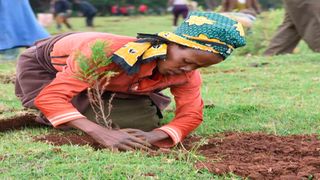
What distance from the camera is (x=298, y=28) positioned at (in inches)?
344

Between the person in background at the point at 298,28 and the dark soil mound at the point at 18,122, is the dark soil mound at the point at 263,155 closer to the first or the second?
the dark soil mound at the point at 18,122

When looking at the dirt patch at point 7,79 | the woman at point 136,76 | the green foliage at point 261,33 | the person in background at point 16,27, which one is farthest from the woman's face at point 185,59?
the green foliage at point 261,33

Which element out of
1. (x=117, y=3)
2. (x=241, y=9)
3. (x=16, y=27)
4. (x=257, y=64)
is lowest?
(x=117, y=3)

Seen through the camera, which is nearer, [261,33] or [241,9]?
[261,33]

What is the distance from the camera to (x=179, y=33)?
11.3 feet

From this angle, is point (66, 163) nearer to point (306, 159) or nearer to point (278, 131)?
point (306, 159)

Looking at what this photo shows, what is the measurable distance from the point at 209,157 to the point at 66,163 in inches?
27.7

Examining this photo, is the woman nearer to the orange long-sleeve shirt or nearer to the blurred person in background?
the orange long-sleeve shirt

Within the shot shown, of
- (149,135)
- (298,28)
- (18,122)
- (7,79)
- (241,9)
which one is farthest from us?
(241,9)

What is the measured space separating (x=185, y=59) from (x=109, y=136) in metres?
0.52

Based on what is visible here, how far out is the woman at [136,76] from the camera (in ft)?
11.1

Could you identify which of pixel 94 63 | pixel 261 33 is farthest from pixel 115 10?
pixel 94 63

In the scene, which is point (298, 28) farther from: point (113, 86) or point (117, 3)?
point (117, 3)

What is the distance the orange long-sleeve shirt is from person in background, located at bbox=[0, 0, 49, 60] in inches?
165
